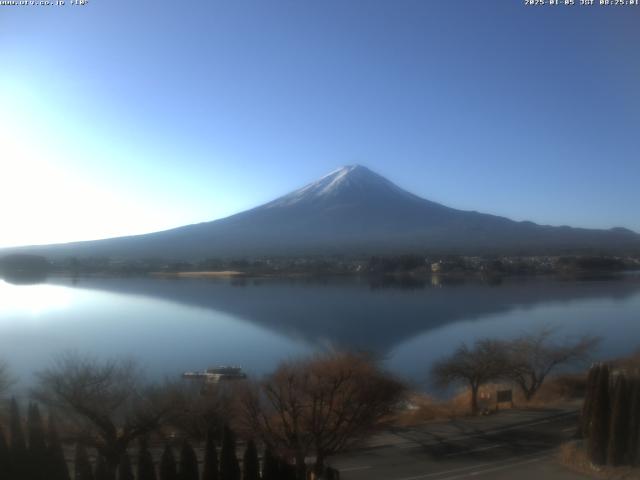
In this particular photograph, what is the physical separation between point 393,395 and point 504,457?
1.32m

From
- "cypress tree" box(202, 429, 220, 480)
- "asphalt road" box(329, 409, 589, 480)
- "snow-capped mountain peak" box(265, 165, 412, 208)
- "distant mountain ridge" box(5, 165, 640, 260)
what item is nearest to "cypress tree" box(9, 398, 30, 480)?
"cypress tree" box(202, 429, 220, 480)

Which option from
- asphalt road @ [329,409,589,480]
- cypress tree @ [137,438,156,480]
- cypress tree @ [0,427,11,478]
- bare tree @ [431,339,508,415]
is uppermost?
cypress tree @ [0,427,11,478]

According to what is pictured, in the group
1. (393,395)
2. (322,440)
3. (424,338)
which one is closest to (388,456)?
(393,395)

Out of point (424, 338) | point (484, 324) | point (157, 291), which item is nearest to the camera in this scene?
point (424, 338)

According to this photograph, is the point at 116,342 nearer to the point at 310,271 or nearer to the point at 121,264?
the point at 310,271

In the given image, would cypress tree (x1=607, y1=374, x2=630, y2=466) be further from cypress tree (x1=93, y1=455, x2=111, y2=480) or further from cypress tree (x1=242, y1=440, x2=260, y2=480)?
cypress tree (x1=93, y1=455, x2=111, y2=480)

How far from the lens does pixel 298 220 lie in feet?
183

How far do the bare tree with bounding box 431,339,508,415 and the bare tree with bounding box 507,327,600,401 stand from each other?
349mm

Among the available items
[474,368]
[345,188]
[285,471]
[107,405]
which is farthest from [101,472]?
[345,188]

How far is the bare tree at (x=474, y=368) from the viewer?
31.3 feet

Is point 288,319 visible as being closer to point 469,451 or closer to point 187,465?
point 469,451

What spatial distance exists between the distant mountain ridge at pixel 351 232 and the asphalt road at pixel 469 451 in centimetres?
3164

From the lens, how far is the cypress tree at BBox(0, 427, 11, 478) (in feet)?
14.8

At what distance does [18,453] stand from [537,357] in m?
8.88
